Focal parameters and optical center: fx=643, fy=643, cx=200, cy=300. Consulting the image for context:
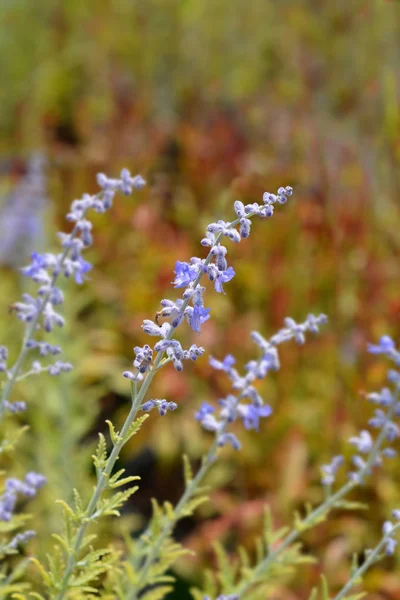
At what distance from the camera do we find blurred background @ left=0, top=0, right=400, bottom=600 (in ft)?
10.5

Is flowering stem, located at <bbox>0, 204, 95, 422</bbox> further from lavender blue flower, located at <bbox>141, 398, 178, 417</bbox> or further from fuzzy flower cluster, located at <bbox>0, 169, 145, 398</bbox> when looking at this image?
lavender blue flower, located at <bbox>141, 398, 178, 417</bbox>

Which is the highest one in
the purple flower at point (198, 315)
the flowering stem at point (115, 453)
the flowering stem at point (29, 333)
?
the flowering stem at point (29, 333)

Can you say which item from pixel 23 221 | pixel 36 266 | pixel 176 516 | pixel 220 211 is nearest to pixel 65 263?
pixel 36 266

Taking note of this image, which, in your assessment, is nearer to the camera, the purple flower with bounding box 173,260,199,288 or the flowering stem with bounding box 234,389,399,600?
the purple flower with bounding box 173,260,199,288

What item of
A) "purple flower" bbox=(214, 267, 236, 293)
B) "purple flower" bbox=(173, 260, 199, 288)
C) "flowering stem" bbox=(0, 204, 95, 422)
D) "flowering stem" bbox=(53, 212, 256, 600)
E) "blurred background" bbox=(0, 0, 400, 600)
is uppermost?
"blurred background" bbox=(0, 0, 400, 600)

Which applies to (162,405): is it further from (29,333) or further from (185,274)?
(29,333)

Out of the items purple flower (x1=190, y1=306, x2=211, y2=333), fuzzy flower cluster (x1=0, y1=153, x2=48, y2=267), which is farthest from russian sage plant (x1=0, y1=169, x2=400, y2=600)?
fuzzy flower cluster (x1=0, y1=153, x2=48, y2=267)

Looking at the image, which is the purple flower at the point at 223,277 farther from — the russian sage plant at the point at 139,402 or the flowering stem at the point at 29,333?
the flowering stem at the point at 29,333

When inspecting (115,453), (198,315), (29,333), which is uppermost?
(29,333)

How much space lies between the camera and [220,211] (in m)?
3.76

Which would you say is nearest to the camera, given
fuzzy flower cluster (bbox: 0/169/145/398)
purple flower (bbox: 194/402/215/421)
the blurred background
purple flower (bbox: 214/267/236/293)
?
purple flower (bbox: 214/267/236/293)

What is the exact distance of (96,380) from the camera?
154 inches

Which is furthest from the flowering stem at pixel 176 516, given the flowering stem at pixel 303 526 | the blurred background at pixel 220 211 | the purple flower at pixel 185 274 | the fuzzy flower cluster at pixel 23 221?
the fuzzy flower cluster at pixel 23 221

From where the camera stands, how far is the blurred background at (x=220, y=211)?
320cm
